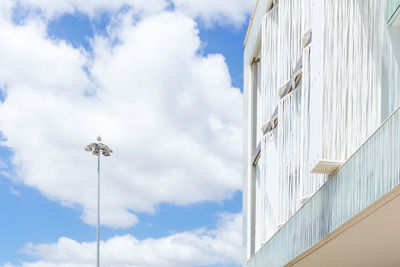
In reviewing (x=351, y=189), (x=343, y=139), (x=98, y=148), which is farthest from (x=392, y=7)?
(x=98, y=148)

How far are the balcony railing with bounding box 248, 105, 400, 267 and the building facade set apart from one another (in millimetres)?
14

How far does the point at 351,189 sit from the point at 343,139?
4.55ft

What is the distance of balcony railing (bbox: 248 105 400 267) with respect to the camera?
8031mm

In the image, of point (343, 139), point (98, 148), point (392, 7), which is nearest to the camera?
point (392, 7)

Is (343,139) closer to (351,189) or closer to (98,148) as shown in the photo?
(351,189)

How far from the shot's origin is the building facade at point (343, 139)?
29.3ft

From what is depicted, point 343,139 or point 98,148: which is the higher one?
point 98,148

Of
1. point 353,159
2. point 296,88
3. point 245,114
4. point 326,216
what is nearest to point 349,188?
point 353,159

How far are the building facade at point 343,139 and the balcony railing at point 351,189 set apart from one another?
14 millimetres

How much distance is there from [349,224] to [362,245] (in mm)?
1697

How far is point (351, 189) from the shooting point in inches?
376

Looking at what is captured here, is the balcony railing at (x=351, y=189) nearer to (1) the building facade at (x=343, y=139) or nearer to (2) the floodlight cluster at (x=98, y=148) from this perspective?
(1) the building facade at (x=343, y=139)

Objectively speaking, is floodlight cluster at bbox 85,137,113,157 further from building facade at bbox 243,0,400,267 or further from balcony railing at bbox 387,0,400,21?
balcony railing at bbox 387,0,400,21

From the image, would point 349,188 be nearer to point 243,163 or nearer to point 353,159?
point 353,159
